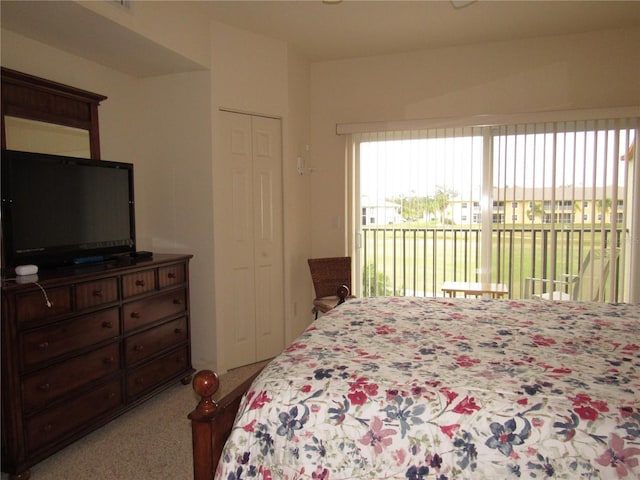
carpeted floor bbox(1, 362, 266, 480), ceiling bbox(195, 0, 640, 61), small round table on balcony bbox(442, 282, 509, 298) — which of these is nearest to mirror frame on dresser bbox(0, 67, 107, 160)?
ceiling bbox(195, 0, 640, 61)

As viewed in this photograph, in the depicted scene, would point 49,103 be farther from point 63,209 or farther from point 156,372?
point 156,372

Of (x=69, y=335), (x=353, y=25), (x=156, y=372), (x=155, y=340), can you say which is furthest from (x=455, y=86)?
(x=69, y=335)

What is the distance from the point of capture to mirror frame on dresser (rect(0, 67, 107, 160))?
2354mm

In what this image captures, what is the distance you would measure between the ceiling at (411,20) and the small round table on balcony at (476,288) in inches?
83.4

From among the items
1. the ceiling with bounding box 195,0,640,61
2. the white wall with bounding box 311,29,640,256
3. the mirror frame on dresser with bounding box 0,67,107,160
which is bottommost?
the mirror frame on dresser with bounding box 0,67,107,160

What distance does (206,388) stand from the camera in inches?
51.0

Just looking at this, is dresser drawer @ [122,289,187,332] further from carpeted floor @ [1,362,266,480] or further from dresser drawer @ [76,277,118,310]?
carpeted floor @ [1,362,266,480]

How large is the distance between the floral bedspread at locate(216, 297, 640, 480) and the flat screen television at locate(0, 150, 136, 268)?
1606 mm

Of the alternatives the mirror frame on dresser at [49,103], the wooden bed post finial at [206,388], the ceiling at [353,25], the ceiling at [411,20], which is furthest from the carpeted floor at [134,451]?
the ceiling at [411,20]

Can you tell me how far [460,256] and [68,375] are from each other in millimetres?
3213

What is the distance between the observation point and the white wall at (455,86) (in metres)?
3.48

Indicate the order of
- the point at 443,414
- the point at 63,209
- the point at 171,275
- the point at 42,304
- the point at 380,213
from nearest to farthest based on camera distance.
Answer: the point at 443,414, the point at 42,304, the point at 63,209, the point at 171,275, the point at 380,213

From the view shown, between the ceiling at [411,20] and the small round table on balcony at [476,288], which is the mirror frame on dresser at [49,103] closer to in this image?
the ceiling at [411,20]

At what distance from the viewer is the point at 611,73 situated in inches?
136
